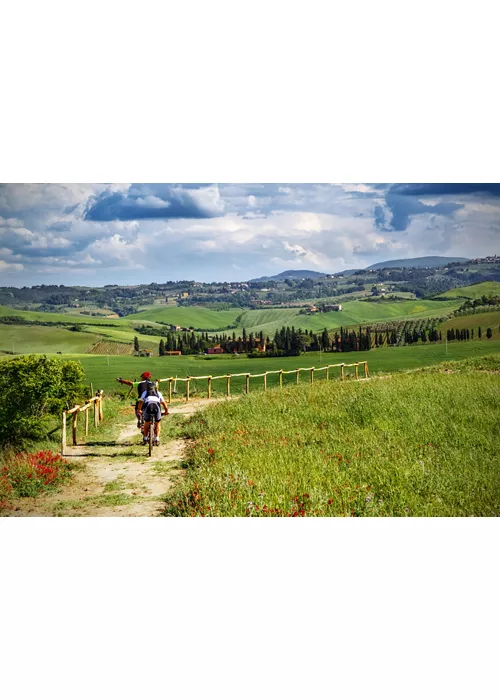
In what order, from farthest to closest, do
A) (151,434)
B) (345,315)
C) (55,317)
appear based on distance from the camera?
1. (345,315)
2. (55,317)
3. (151,434)

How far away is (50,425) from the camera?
6.73m

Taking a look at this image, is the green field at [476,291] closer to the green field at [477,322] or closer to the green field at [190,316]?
the green field at [477,322]

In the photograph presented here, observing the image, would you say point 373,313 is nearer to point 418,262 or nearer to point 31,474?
point 418,262

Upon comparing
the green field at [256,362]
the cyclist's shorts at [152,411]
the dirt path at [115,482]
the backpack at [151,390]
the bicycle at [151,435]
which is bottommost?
the dirt path at [115,482]

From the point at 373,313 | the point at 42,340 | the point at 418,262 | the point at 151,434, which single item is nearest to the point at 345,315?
the point at 373,313

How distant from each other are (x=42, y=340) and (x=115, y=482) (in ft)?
7.21

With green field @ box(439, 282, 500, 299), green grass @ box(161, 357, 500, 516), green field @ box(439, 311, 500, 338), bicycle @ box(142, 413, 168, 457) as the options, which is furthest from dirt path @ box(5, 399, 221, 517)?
green field @ box(439, 282, 500, 299)

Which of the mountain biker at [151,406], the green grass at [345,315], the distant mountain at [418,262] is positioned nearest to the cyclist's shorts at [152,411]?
the mountain biker at [151,406]

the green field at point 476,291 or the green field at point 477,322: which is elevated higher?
the green field at point 476,291

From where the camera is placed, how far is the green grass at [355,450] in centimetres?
573

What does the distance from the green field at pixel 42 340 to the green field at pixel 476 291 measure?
4.71m

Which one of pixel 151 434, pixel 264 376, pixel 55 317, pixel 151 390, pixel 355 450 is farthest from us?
pixel 264 376

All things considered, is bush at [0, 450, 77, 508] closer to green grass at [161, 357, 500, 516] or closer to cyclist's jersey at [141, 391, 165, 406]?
cyclist's jersey at [141, 391, 165, 406]

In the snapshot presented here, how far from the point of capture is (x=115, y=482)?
20.1 feet
